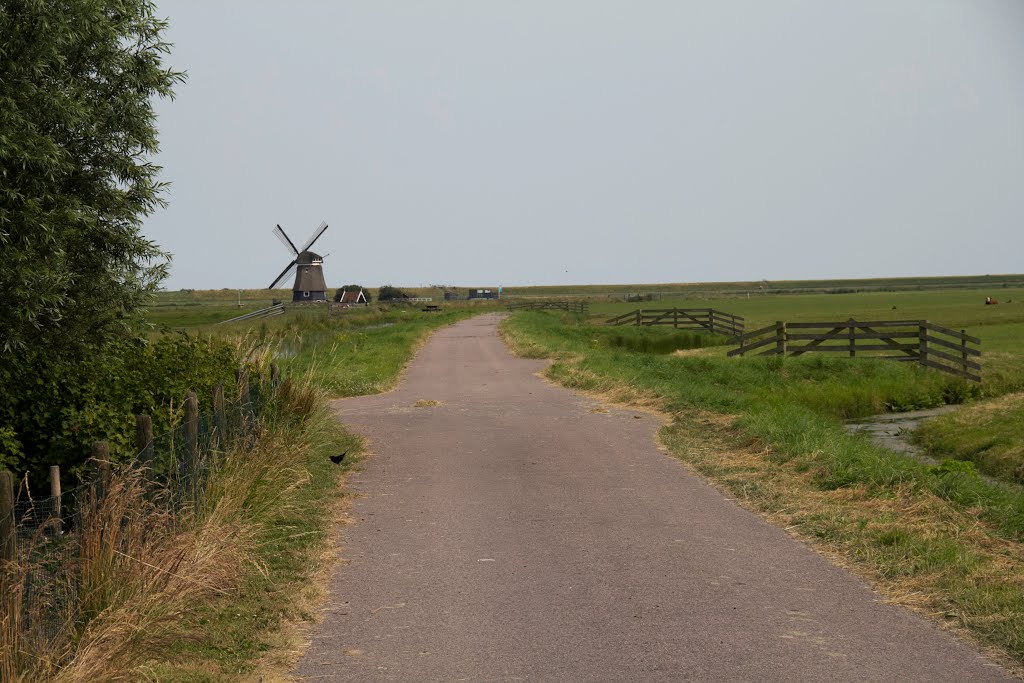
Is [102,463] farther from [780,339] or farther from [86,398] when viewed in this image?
[780,339]

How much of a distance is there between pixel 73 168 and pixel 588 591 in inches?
488

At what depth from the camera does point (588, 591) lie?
7.78 metres

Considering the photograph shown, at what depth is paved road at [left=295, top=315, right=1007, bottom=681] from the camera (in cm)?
614

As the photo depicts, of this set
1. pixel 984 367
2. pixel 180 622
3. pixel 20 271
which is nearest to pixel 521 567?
pixel 180 622

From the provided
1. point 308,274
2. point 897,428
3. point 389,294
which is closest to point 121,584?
point 897,428

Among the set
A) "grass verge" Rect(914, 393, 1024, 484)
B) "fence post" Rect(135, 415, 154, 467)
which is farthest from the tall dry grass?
"grass verge" Rect(914, 393, 1024, 484)

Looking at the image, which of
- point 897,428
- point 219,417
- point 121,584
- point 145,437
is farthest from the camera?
point 897,428

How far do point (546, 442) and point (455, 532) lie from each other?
624cm

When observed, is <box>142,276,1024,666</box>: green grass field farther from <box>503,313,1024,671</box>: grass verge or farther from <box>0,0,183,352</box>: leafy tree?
<box>0,0,183,352</box>: leafy tree

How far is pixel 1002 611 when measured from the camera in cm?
687

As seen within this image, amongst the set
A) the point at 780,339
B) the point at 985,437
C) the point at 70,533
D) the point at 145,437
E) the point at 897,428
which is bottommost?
the point at 897,428

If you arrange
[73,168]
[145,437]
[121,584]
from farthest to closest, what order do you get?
[73,168] → [145,437] → [121,584]

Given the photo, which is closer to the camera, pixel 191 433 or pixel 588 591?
pixel 588 591

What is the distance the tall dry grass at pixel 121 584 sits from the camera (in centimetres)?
554
